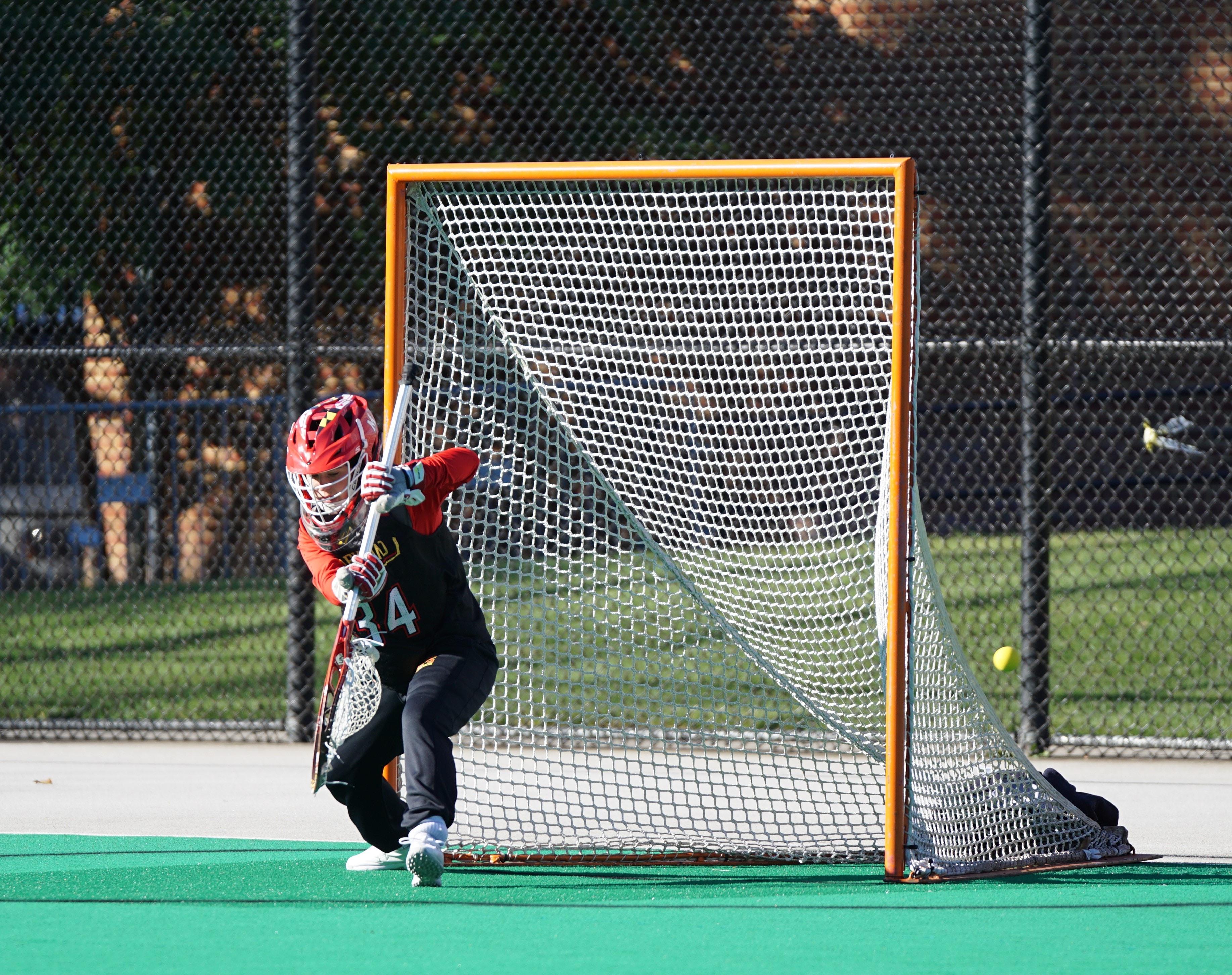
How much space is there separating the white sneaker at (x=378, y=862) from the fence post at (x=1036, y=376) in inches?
125

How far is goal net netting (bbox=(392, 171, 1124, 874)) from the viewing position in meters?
5.15

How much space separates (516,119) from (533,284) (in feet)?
14.5

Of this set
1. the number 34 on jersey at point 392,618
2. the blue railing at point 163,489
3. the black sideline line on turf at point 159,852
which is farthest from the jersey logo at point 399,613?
the blue railing at point 163,489

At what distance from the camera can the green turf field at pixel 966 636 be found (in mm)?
8102

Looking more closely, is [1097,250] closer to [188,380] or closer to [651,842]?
[188,380]

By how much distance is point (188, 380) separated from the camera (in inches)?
393

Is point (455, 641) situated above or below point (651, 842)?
above

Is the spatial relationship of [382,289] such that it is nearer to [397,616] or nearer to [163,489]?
[163,489]

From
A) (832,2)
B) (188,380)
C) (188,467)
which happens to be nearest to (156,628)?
(188,467)

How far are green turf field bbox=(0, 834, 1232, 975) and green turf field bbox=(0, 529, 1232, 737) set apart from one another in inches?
Answer: 118

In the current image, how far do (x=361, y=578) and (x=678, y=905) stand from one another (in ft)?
4.19

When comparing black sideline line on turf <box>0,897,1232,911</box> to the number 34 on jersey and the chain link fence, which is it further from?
the chain link fence

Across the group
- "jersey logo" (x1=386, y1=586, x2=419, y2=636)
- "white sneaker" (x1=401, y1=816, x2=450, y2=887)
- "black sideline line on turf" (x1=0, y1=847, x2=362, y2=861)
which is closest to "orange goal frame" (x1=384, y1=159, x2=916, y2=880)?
"white sneaker" (x1=401, y1=816, x2=450, y2=887)

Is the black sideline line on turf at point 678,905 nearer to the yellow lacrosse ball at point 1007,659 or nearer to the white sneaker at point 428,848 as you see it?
the white sneaker at point 428,848
